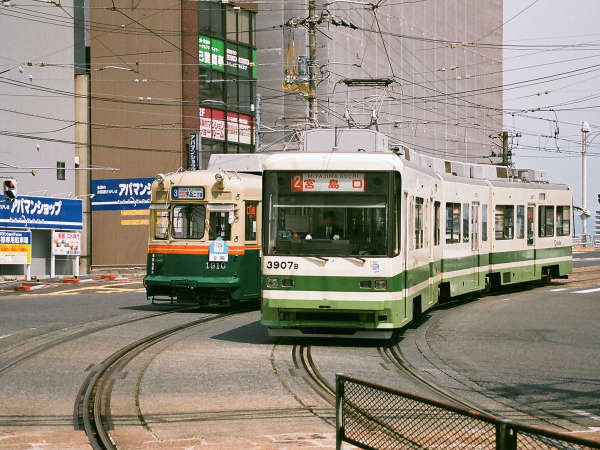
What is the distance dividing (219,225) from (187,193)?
949 millimetres

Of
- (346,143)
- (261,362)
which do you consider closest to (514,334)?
(346,143)

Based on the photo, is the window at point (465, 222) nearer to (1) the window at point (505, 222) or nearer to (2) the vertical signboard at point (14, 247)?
(1) the window at point (505, 222)

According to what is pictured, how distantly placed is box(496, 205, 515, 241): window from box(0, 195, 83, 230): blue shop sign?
22410mm

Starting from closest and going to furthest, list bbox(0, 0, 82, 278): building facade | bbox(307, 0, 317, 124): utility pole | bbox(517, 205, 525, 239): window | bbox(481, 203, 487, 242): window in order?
bbox(481, 203, 487, 242): window, bbox(517, 205, 525, 239): window, bbox(307, 0, 317, 124): utility pole, bbox(0, 0, 82, 278): building facade

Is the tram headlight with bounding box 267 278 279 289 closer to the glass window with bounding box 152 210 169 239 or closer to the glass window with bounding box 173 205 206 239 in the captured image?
the glass window with bounding box 173 205 206 239

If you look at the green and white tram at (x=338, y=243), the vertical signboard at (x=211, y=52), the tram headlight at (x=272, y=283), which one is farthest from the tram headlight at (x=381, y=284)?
the vertical signboard at (x=211, y=52)

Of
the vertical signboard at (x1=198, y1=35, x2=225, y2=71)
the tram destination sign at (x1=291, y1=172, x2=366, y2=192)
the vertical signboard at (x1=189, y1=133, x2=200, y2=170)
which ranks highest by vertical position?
the vertical signboard at (x1=198, y1=35, x2=225, y2=71)

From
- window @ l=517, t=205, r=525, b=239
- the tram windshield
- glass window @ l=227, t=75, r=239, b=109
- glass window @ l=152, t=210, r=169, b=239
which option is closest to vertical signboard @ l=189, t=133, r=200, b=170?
glass window @ l=227, t=75, r=239, b=109

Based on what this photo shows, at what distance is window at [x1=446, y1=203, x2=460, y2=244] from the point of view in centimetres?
2048

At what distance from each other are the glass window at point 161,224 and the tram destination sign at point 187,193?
412mm

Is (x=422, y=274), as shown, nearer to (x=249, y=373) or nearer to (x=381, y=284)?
(x=381, y=284)

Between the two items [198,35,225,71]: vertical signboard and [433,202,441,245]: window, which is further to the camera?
[198,35,225,71]: vertical signboard

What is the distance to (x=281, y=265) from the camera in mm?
14492

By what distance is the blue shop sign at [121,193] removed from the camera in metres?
47.5
